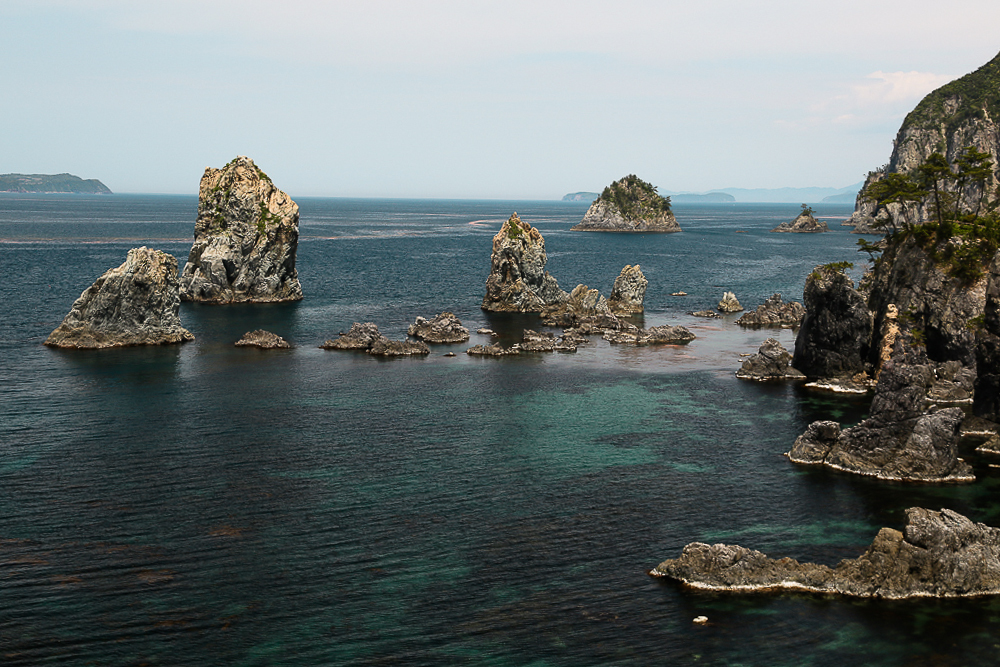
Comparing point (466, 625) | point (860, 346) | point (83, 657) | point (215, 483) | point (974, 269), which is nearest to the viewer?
point (83, 657)

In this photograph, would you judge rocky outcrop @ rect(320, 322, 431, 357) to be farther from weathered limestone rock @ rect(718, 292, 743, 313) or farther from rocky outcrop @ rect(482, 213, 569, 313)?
weathered limestone rock @ rect(718, 292, 743, 313)

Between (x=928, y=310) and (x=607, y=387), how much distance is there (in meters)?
33.2

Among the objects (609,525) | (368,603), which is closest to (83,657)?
(368,603)

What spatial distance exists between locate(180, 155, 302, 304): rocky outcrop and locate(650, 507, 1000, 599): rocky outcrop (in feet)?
354

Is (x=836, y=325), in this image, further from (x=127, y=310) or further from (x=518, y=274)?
(x=127, y=310)

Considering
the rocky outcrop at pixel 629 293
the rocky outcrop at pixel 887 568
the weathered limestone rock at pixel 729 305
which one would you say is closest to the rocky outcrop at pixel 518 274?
the rocky outcrop at pixel 629 293

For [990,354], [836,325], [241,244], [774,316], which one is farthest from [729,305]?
[241,244]

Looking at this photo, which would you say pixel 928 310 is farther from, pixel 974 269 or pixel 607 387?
pixel 607 387

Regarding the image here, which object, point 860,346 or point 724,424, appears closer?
point 724,424

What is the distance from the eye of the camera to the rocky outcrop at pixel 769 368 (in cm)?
8800

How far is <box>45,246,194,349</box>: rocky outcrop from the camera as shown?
319 feet

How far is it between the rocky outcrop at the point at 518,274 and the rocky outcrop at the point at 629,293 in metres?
10.8

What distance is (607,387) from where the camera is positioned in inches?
3307

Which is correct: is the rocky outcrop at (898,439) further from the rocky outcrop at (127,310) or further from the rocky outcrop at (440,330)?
the rocky outcrop at (127,310)
